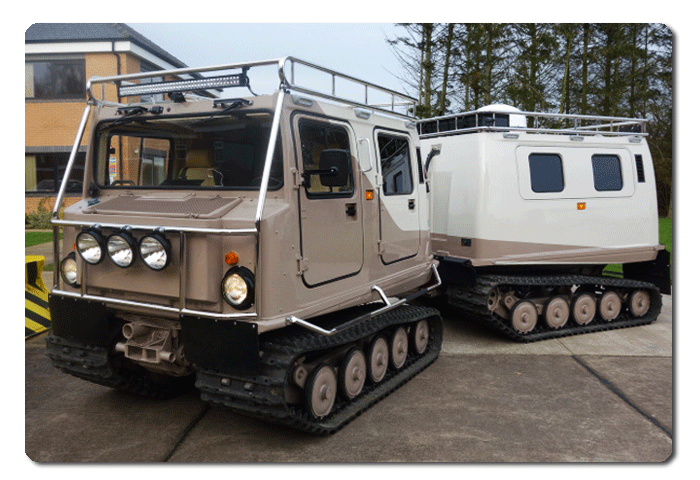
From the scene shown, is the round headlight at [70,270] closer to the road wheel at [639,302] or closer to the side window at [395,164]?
the side window at [395,164]

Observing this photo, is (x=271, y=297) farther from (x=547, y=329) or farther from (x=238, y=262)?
(x=547, y=329)

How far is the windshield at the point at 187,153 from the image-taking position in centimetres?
443

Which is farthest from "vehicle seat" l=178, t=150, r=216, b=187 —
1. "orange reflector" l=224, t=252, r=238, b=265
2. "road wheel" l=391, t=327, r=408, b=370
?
"road wheel" l=391, t=327, r=408, b=370

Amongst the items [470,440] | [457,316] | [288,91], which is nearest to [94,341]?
[288,91]

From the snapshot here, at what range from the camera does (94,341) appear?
456 cm

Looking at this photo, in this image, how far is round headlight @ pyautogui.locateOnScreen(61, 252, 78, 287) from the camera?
15.3ft

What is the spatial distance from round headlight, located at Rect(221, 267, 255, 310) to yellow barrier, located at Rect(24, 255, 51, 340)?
4765mm

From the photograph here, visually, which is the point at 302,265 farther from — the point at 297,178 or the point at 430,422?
the point at 430,422

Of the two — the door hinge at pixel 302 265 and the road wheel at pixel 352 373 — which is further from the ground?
the door hinge at pixel 302 265

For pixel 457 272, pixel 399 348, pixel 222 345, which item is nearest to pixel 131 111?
pixel 222 345

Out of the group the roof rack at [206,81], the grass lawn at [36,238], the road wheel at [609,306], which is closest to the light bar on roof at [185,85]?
the roof rack at [206,81]

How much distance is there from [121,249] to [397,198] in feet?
9.42

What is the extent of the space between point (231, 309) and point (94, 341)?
4.73 ft

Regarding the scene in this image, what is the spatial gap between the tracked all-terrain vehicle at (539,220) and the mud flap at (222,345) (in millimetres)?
4113
